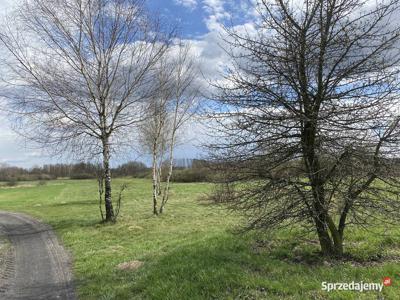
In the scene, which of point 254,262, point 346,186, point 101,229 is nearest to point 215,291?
point 254,262

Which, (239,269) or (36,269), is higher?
(239,269)

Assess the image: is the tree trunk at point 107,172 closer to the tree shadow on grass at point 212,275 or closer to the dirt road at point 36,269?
the dirt road at point 36,269

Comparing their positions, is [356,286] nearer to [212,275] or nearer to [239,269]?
[239,269]

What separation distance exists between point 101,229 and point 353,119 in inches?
463

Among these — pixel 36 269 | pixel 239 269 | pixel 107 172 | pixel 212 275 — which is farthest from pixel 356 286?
pixel 107 172

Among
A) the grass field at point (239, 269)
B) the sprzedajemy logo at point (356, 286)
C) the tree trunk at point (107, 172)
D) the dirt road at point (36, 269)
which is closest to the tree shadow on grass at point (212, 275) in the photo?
the grass field at point (239, 269)

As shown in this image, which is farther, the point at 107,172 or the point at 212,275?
the point at 107,172

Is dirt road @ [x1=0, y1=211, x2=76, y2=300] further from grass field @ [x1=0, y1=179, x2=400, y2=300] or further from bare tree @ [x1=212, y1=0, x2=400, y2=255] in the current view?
bare tree @ [x1=212, y1=0, x2=400, y2=255]

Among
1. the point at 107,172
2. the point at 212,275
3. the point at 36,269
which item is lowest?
the point at 36,269

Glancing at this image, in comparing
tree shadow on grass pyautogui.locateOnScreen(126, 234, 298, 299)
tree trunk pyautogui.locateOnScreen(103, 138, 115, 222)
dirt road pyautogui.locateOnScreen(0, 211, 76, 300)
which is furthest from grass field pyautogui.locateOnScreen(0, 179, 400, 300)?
tree trunk pyautogui.locateOnScreen(103, 138, 115, 222)

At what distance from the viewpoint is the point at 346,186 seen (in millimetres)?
6262

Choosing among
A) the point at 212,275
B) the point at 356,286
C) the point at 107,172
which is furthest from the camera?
the point at 107,172

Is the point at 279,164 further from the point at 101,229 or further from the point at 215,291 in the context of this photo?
the point at 101,229

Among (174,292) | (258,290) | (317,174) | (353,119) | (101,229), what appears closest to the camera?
(258,290)
